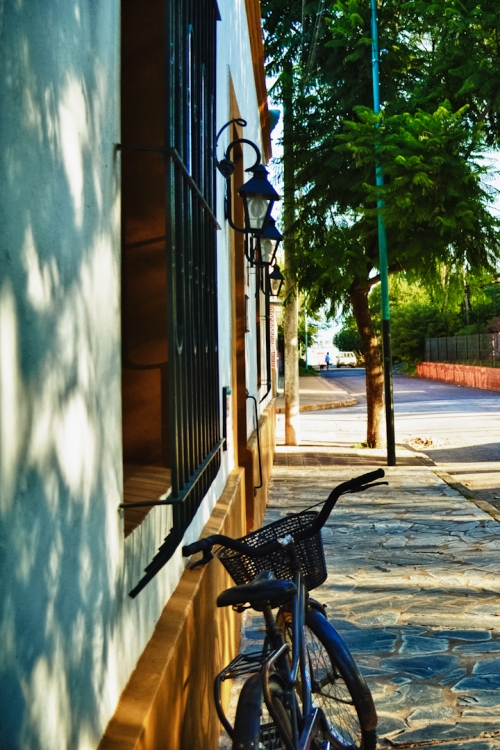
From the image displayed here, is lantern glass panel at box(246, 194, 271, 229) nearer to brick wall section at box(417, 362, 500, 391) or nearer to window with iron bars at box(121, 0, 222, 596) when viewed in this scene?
window with iron bars at box(121, 0, 222, 596)

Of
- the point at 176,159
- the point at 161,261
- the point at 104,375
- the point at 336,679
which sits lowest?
the point at 336,679

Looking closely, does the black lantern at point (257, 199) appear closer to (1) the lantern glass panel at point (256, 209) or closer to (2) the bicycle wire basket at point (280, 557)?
(1) the lantern glass panel at point (256, 209)

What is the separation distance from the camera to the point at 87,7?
2.05m

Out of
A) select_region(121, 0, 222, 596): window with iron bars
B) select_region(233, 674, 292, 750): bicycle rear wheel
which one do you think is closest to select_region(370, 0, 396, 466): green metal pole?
select_region(121, 0, 222, 596): window with iron bars

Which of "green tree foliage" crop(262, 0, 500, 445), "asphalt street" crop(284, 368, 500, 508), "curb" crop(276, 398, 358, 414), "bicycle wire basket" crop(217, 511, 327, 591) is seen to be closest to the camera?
"bicycle wire basket" crop(217, 511, 327, 591)

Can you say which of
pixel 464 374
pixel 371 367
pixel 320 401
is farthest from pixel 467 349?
pixel 371 367

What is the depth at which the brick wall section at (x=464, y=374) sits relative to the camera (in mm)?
38938

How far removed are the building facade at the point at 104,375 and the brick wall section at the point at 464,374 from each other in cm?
3559

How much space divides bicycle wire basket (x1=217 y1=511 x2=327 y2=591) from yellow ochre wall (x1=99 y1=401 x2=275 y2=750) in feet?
0.76

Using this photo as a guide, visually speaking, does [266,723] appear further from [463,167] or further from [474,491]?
[463,167]

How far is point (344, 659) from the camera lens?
10.7 ft

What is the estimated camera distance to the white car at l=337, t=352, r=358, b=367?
93.0 m

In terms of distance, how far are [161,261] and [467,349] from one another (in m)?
46.2

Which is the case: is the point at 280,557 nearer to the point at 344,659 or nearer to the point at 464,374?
the point at 344,659
